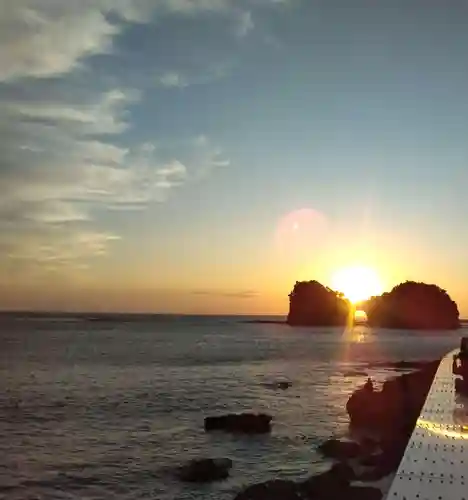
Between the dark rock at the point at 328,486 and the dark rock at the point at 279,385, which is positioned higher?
the dark rock at the point at 328,486

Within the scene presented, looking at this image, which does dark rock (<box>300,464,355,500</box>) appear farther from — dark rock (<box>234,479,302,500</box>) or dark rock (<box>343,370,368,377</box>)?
dark rock (<box>343,370,368,377</box>)

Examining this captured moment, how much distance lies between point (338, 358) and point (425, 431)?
→ 91.5 meters

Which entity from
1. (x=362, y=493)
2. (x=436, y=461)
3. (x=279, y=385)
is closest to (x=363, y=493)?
(x=362, y=493)

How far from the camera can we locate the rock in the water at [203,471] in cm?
2677

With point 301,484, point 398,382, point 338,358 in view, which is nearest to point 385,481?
point 301,484

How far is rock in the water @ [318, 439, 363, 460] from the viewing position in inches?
1173

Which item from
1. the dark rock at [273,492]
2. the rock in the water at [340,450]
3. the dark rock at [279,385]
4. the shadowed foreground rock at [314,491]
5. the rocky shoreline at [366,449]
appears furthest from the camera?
the dark rock at [279,385]

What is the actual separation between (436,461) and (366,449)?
71.7 ft

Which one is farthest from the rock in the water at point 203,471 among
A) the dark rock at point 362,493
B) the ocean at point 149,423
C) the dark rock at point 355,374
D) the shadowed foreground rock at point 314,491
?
the dark rock at point 355,374

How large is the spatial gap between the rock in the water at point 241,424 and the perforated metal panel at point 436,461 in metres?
22.5

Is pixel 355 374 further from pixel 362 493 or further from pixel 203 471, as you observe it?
pixel 362 493

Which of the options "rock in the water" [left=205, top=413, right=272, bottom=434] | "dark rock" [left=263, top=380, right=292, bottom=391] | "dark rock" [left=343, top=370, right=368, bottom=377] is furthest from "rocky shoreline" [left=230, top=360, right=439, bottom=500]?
"dark rock" [left=343, top=370, right=368, bottom=377]

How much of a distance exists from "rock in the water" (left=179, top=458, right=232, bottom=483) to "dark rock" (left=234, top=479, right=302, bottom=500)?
3564 millimetres

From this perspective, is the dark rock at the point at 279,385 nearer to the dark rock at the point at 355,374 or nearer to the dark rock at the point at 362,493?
the dark rock at the point at 355,374
